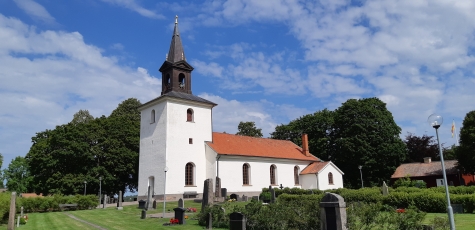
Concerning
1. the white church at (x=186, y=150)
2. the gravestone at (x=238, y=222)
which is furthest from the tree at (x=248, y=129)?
the gravestone at (x=238, y=222)

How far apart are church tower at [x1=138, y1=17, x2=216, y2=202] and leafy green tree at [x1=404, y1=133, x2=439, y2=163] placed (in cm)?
3059

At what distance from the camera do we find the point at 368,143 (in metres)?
43.5

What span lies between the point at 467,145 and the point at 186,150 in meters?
27.0

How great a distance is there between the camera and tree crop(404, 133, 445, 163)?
47469mm

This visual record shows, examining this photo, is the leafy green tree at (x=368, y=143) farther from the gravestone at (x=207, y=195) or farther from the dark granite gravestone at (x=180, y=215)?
the dark granite gravestone at (x=180, y=215)

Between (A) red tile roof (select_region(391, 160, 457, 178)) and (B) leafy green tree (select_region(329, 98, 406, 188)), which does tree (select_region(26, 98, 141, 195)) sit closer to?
(B) leafy green tree (select_region(329, 98, 406, 188))

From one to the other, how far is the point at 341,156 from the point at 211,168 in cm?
2084

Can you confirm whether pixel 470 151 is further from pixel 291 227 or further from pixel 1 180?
pixel 1 180

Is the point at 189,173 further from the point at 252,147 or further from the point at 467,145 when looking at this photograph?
the point at 467,145

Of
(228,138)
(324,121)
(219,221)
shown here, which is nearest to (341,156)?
(324,121)

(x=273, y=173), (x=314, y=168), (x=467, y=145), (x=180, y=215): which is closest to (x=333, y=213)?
(x=180, y=215)

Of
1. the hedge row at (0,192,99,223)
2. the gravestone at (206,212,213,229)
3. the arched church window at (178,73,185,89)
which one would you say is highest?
the arched church window at (178,73,185,89)

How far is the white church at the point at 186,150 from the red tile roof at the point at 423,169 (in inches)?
552

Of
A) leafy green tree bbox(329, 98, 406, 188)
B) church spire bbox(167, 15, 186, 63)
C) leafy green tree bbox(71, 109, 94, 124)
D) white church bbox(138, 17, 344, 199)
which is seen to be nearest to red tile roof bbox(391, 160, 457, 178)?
leafy green tree bbox(329, 98, 406, 188)
